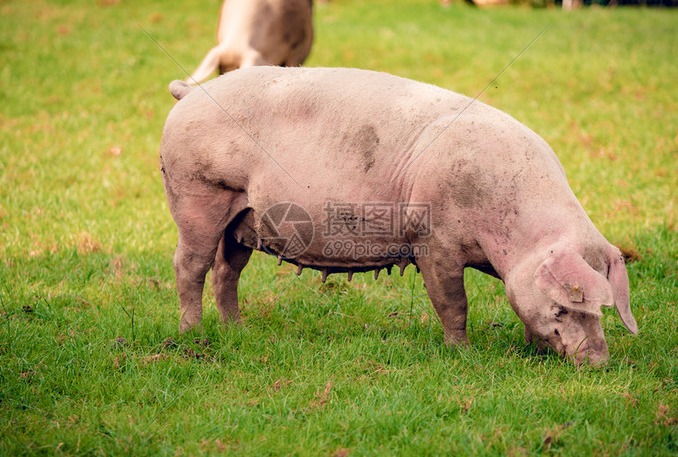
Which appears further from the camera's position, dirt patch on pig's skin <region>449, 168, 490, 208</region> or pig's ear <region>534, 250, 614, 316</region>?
dirt patch on pig's skin <region>449, 168, 490, 208</region>

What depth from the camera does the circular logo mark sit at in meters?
4.68

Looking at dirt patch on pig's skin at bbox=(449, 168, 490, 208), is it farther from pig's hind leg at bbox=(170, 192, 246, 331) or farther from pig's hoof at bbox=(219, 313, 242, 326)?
pig's hoof at bbox=(219, 313, 242, 326)

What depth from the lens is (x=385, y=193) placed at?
4562 millimetres

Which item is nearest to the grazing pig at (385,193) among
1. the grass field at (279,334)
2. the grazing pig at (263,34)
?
the grass field at (279,334)

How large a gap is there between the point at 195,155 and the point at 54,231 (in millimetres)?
2897

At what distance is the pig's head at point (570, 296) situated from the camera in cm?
396

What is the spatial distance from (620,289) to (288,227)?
→ 1909mm

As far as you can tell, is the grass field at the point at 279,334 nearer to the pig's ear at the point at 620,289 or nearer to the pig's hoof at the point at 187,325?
the pig's hoof at the point at 187,325

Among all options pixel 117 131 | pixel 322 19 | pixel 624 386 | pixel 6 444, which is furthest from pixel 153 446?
pixel 322 19

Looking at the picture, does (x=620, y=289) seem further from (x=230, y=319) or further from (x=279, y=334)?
(x=230, y=319)

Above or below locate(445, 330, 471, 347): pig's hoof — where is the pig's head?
above

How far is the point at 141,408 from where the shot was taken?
4094mm

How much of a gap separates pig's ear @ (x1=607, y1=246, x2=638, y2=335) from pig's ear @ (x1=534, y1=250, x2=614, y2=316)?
9.4 inches

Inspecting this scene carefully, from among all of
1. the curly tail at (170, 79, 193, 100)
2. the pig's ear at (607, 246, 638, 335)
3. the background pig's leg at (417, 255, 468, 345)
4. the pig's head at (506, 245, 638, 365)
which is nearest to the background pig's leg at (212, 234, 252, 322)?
the curly tail at (170, 79, 193, 100)
